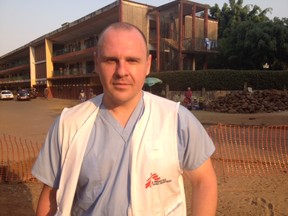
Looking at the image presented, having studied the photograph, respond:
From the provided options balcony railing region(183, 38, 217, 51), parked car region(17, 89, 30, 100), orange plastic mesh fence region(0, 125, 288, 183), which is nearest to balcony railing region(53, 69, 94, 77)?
parked car region(17, 89, 30, 100)

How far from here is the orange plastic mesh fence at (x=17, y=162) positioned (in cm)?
614

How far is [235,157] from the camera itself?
23.6 feet

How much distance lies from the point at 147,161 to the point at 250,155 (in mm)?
6561

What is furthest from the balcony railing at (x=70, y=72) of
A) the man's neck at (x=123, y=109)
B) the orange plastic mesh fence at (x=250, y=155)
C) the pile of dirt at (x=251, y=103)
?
the man's neck at (x=123, y=109)

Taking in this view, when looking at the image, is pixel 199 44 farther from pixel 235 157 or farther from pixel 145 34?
pixel 235 157

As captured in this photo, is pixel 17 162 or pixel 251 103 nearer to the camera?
pixel 17 162

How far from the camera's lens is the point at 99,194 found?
139 centimetres

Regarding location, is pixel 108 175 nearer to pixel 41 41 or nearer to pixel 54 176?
pixel 54 176

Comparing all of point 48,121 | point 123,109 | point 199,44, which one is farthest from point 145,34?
point 123,109

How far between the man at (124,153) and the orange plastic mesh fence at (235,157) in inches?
187

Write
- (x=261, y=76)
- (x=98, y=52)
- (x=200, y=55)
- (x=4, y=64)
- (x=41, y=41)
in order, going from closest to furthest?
(x=98, y=52) < (x=261, y=76) < (x=200, y=55) < (x=41, y=41) < (x=4, y=64)

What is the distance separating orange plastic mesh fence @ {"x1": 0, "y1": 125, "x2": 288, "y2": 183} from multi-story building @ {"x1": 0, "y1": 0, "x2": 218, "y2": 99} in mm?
17633

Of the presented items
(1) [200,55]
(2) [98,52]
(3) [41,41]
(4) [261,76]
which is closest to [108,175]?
(2) [98,52]

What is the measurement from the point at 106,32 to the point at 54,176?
2.44 feet
